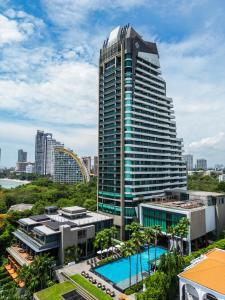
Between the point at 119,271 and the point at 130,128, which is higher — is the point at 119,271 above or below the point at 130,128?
below

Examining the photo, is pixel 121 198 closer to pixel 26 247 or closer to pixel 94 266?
pixel 94 266

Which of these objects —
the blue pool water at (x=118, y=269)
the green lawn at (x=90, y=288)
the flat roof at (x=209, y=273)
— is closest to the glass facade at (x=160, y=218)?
Result: the blue pool water at (x=118, y=269)

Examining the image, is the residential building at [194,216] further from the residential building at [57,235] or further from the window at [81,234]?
the window at [81,234]

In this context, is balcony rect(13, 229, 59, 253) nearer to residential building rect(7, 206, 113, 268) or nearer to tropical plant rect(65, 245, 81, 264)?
residential building rect(7, 206, 113, 268)

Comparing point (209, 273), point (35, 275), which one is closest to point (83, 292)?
point (35, 275)

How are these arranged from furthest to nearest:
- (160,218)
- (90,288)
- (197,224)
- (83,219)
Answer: (160,218) → (83,219) → (197,224) → (90,288)

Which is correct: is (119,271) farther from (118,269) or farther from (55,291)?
(55,291)

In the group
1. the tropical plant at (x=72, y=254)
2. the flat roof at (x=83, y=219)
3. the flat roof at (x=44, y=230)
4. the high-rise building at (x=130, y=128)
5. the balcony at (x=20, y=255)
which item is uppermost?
the high-rise building at (x=130, y=128)
